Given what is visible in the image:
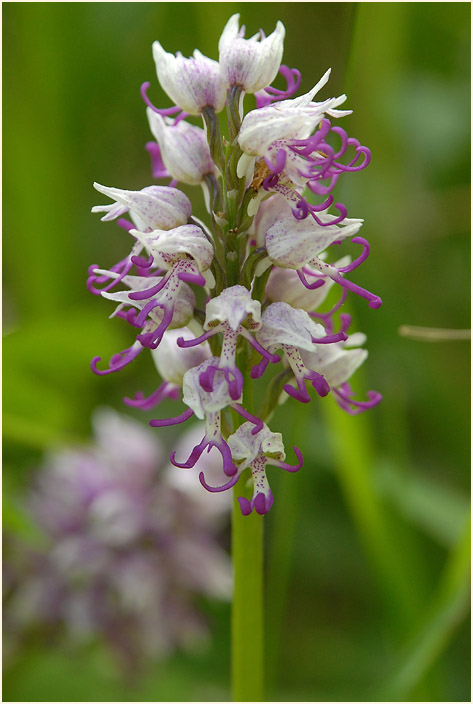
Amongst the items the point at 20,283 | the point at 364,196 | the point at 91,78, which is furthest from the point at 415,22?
the point at 20,283

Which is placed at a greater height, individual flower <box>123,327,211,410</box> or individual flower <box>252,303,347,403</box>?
individual flower <box>252,303,347,403</box>

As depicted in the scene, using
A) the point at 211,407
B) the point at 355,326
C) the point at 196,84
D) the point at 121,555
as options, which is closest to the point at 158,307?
the point at 211,407

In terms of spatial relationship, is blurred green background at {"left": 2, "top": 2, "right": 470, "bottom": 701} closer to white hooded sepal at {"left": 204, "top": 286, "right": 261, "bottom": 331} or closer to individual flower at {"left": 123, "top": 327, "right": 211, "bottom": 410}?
individual flower at {"left": 123, "top": 327, "right": 211, "bottom": 410}

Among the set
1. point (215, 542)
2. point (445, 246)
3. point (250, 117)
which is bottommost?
point (215, 542)

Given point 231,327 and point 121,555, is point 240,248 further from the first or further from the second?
point 121,555

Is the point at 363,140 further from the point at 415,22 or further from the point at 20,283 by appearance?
the point at 20,283

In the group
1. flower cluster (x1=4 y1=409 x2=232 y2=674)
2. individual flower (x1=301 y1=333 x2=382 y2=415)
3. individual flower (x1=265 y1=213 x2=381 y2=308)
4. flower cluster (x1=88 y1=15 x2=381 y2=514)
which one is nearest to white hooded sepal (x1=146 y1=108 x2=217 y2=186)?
flower cluster (x1=88 y1=15 x2=381 y2=514)

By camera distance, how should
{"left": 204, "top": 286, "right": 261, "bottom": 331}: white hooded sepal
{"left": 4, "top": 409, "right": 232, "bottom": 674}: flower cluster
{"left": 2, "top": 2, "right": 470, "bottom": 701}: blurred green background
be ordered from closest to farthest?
{"left": 204, "top": 286, "right": 261, "bottom": 331}: white hooded sepal → {"left": 2, "top": 2, "right": 470, "bottom": 701}: blurred green background → {"left": 4, "top": 409, "right": 232, "bottom": 674}: flower cluster
